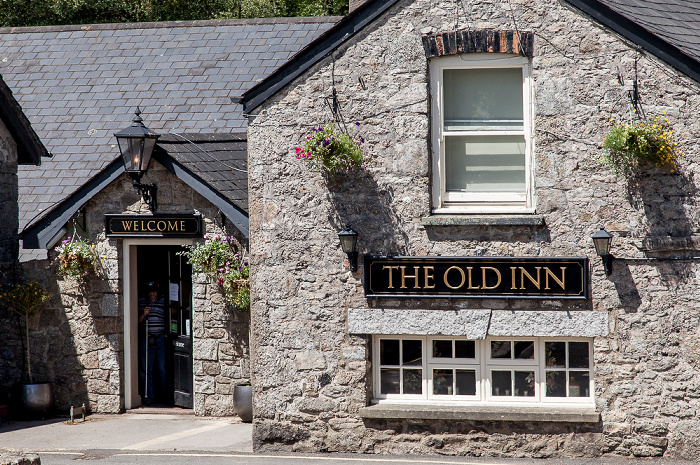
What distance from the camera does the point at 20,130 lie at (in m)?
12.0

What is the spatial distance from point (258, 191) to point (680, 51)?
4614 mm

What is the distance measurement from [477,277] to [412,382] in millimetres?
1428

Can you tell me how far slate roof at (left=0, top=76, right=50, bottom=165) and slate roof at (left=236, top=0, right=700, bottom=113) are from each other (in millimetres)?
4279

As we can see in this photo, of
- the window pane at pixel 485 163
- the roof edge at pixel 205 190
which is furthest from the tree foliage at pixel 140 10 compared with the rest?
the window pane at pixel 485 163

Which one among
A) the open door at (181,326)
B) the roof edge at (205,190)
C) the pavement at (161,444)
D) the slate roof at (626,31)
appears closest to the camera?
the slate roof at (626,31)

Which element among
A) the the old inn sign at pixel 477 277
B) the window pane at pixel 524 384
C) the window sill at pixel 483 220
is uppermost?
the window sill at pixel 483 220

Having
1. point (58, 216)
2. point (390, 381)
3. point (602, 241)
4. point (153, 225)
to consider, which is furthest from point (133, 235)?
point (602, 241)

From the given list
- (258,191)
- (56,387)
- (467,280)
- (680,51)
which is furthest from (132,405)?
(680,51)

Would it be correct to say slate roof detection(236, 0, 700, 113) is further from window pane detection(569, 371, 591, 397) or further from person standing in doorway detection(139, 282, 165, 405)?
person standing in doorway detection(139, 282, 165, 405)

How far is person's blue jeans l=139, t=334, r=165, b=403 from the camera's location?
1202cm

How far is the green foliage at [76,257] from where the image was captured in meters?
11.2

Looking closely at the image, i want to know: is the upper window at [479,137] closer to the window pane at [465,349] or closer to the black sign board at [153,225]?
the window pane at [465,349]

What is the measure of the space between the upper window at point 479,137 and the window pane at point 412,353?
60.0 inches

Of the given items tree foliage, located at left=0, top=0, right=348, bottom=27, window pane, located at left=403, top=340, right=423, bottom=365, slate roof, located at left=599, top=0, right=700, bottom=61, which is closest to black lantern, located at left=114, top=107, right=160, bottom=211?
window pane, located at left=403, top=340, right=423, bottom=365
